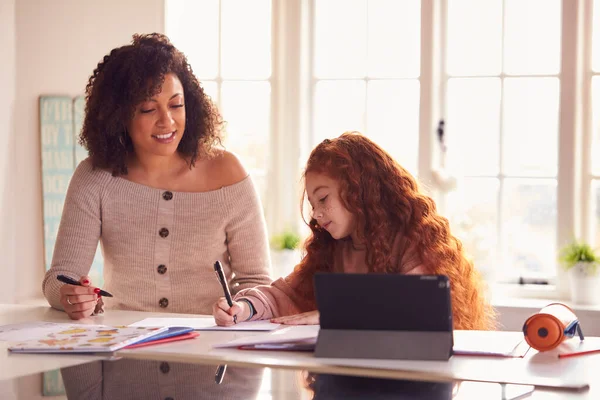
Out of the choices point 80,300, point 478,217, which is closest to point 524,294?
point 478,217

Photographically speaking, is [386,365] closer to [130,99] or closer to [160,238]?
[160,238]

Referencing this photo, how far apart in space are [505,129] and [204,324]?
2393mm

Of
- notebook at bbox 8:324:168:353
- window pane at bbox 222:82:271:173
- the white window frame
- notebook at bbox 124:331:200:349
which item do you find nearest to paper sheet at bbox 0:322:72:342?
notebook at bbox 8:324:168:353

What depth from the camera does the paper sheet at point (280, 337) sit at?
6.18 ft

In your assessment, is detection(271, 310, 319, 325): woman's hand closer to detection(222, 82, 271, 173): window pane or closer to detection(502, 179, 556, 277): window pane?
detection(502, 179, 556, 277): window pane

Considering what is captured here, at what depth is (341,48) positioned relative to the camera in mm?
4461

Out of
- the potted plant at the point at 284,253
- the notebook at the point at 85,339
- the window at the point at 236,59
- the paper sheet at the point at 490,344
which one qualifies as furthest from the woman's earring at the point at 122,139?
the window at the point at 236,59

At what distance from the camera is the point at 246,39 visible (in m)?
4.58

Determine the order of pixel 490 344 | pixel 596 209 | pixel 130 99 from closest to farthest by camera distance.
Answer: pixel 490 344, pixel 130 99, pixel 596 209

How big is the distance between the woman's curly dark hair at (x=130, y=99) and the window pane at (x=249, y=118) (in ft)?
5.30

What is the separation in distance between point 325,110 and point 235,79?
0.50 metres

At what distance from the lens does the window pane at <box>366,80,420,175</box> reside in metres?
4.34

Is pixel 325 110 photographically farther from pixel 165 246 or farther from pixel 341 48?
pixel 165 246

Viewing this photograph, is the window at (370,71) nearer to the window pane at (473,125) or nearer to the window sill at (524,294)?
the window pane at (473,125)
